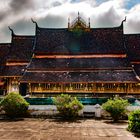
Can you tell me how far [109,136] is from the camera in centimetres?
1684

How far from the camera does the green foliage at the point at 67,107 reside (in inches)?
972

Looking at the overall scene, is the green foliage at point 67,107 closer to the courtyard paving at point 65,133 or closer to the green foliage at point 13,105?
the green foliage at point 13,105

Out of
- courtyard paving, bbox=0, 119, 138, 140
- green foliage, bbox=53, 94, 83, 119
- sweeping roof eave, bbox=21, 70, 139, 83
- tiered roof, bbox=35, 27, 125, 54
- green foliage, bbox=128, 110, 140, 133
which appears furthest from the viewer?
tiered roof, bbox=35, 27, 125, 54

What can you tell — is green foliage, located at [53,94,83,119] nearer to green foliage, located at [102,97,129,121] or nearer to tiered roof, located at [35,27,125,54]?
green foliage, located at [102,97,129,121]

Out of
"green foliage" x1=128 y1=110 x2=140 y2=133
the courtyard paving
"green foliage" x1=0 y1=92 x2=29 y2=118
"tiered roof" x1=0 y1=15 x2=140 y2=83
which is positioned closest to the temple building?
"tiered roof" x1=0 y1=15 x2=140 y2=83

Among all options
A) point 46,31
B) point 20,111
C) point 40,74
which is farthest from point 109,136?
point 46,31

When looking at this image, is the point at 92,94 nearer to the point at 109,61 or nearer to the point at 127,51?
the point at 109,61

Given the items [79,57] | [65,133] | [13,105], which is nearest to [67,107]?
[13,105]

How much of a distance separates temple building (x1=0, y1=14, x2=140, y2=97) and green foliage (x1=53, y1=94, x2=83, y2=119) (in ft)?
35.6

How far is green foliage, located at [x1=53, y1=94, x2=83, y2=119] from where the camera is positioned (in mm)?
24688

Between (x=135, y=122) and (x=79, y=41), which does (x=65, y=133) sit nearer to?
(x=135, y=122)

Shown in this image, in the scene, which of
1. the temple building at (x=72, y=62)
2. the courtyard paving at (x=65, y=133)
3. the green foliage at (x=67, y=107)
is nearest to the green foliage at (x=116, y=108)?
the green foliage at (x=67, y=107)

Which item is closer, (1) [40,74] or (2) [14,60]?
(1) [40,74]

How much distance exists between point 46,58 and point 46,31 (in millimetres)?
4957
